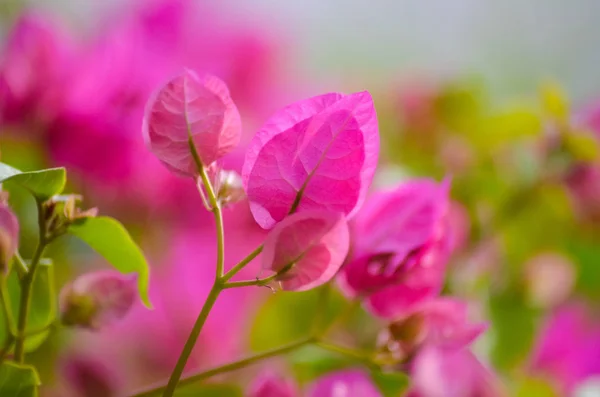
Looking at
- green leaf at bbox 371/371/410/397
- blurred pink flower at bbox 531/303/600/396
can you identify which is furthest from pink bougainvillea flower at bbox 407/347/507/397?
blurred pink flower at bbox 531/303/600/396

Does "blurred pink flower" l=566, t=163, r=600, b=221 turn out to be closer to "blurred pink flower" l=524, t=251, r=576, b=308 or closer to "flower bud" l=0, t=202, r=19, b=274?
"blurred pink flower" l=524, t=251, r=576, b=308

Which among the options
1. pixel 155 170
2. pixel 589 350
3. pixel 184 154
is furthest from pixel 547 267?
pixel 184 154

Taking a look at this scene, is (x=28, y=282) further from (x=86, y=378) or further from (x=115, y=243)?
(x=86, y=378)

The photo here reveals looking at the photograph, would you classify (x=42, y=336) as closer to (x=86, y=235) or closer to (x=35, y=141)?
(x=86, y=235)

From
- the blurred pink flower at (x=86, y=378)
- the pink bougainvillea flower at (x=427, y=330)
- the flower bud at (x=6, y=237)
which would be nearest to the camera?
the flower bud at (x=6, y=237)

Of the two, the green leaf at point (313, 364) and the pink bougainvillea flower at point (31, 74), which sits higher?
the pink bougainvillea flower at point (31, 74)

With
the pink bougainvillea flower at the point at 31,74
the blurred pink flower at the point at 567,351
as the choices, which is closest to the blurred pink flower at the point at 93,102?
the pink bougainvillea flower at the point at 31,74

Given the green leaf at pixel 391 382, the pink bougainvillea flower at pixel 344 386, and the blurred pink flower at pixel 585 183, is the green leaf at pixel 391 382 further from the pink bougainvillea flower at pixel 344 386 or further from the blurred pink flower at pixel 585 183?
the blurred pink flower at pixel 585 183

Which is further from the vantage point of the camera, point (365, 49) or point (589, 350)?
point (365, 49)
